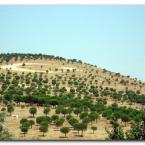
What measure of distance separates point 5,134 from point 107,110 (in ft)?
82.3

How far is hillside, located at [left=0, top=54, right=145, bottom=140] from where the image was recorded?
4577cm

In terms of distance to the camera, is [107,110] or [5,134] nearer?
[5,134]

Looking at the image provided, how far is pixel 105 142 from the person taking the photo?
28234 mm

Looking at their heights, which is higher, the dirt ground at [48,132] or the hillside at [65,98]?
the hillside at [65,98]

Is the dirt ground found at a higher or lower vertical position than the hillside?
lower

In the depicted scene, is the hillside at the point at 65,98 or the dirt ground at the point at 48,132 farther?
the hillside at the point at 65,98

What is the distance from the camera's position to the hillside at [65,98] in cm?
4577

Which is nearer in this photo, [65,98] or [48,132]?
[48,132]

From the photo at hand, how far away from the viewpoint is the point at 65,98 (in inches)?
2537

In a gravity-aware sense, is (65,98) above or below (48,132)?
above

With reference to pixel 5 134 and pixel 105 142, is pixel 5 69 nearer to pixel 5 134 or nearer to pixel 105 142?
pixel 5 134

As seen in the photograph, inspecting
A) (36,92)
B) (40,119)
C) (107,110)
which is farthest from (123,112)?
(36,92)

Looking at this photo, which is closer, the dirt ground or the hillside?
the dirt ground
